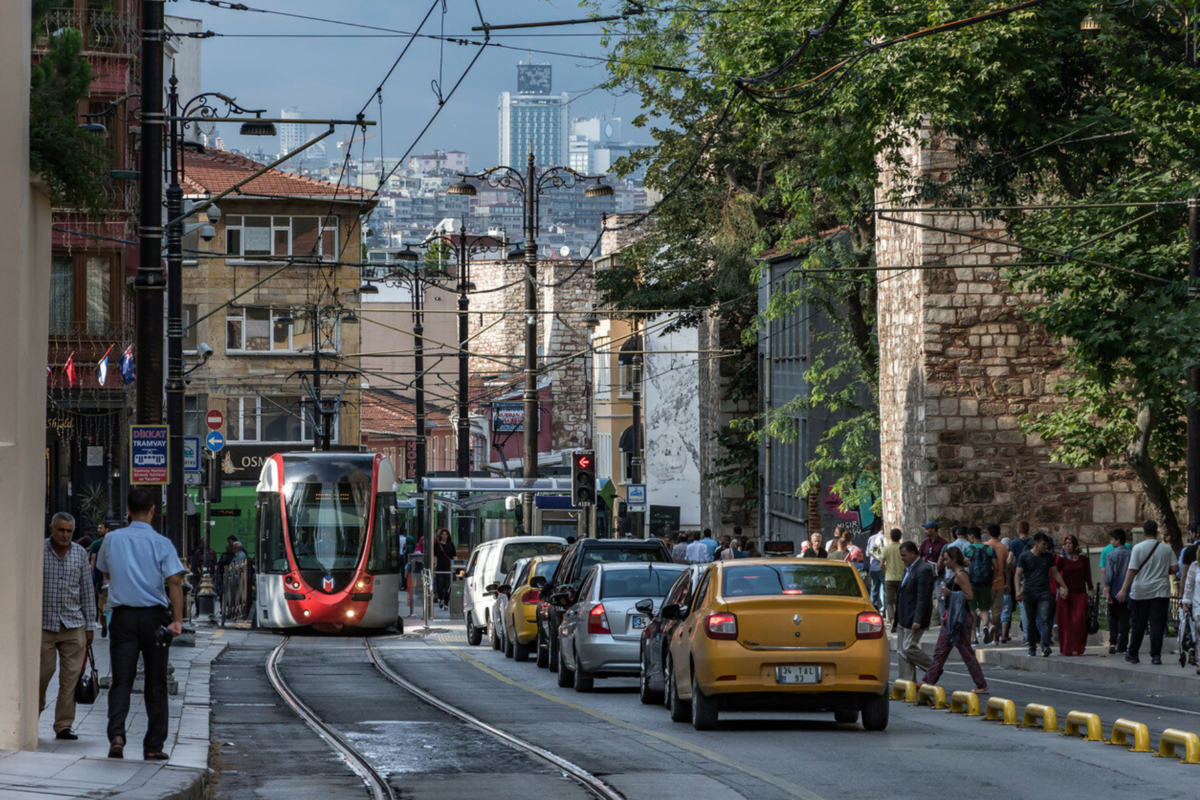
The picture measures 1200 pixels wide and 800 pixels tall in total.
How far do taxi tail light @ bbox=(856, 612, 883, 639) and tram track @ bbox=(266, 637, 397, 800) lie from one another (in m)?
4.03

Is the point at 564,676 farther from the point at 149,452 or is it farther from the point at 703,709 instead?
the point at 703,709

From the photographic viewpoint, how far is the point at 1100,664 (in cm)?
2216

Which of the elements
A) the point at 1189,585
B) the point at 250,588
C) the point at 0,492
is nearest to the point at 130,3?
the point at 250,588

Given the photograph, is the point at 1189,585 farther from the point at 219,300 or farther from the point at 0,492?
the point at 219,300

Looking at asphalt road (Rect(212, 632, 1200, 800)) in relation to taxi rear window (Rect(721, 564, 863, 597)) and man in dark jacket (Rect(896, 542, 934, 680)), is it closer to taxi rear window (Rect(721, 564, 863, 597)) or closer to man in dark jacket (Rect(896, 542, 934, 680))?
man in dark jacket (Rect(896, 542, 934, 680))

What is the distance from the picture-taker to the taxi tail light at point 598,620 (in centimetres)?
1942

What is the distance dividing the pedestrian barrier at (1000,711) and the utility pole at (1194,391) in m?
8.05

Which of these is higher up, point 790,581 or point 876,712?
point 790,581

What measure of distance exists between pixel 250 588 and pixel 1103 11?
819 inches

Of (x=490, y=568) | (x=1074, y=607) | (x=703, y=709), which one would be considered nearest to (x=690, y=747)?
(x=703, y=709)

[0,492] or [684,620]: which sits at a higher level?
[0,492]

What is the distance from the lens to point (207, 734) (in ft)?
46.2

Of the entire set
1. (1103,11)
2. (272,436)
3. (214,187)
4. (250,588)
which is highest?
(214,187)

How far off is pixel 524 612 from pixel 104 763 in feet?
48.4
